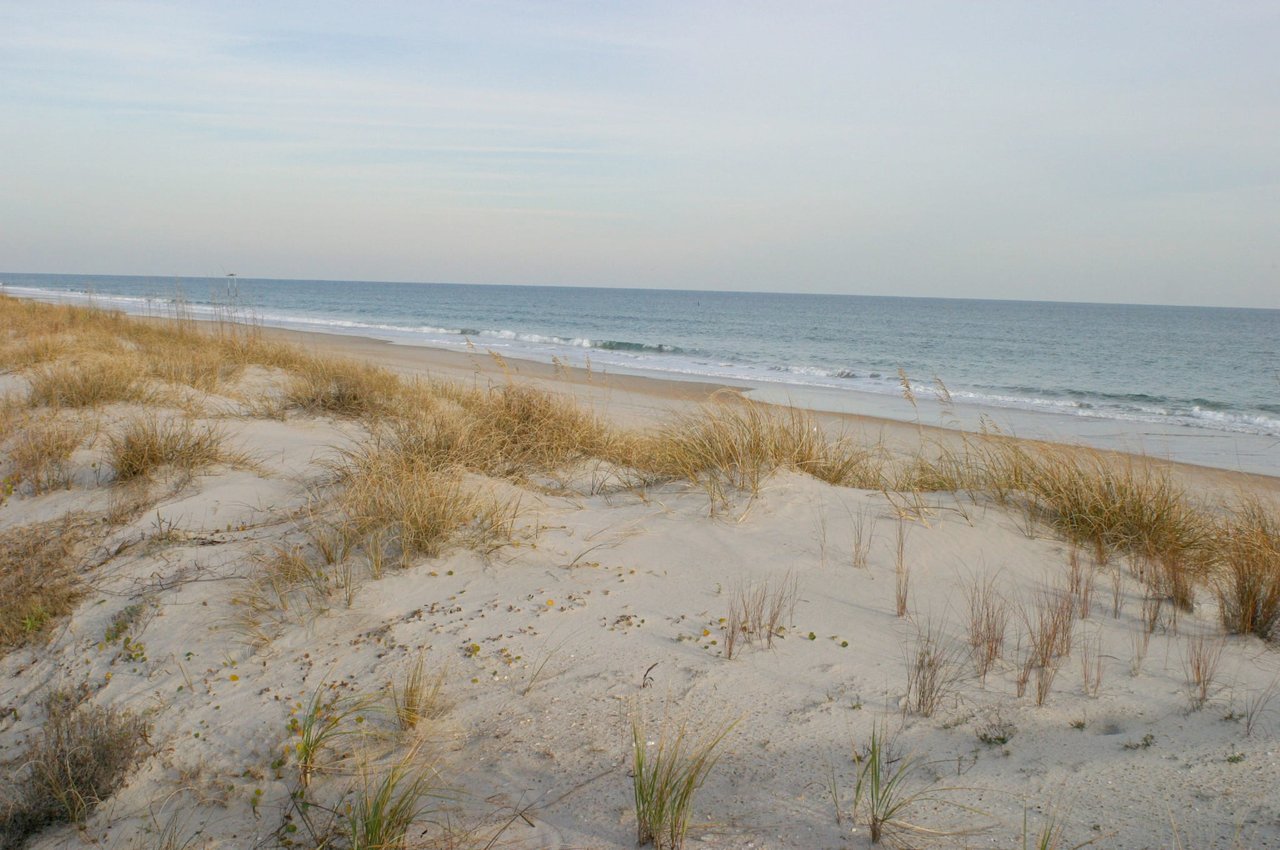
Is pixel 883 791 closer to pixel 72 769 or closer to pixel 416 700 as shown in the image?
pixel 416 700

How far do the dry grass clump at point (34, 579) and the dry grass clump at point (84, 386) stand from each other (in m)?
2.88

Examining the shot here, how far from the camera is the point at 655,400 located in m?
14.2

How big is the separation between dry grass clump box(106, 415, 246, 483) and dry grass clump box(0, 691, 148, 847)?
3005mm

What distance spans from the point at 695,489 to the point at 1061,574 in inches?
91.2

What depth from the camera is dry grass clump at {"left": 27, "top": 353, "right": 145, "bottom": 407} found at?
7.24 metres

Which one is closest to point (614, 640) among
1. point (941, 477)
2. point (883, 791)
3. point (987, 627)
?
point (883, 791)

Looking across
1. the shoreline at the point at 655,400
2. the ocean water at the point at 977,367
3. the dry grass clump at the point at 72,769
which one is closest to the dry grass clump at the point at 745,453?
the shoreline at the point at 655,400

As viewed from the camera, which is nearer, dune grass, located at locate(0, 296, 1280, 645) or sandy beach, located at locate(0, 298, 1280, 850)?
sandy beach, located at locate(0, 298, 1280, 850)

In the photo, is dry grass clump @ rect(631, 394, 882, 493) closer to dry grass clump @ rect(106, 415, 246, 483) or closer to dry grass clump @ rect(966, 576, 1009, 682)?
dry grass clump @ rect(966, 576, 1009, 682)

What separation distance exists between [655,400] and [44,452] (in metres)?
9.58

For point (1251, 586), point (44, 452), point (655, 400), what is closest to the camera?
point (1251, 586)

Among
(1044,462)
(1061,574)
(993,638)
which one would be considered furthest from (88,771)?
(1044,462)

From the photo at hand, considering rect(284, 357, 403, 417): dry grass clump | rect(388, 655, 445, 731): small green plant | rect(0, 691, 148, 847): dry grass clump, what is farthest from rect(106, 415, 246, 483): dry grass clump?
rect(388, 655, 445, 731): small green plant

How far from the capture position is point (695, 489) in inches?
220
